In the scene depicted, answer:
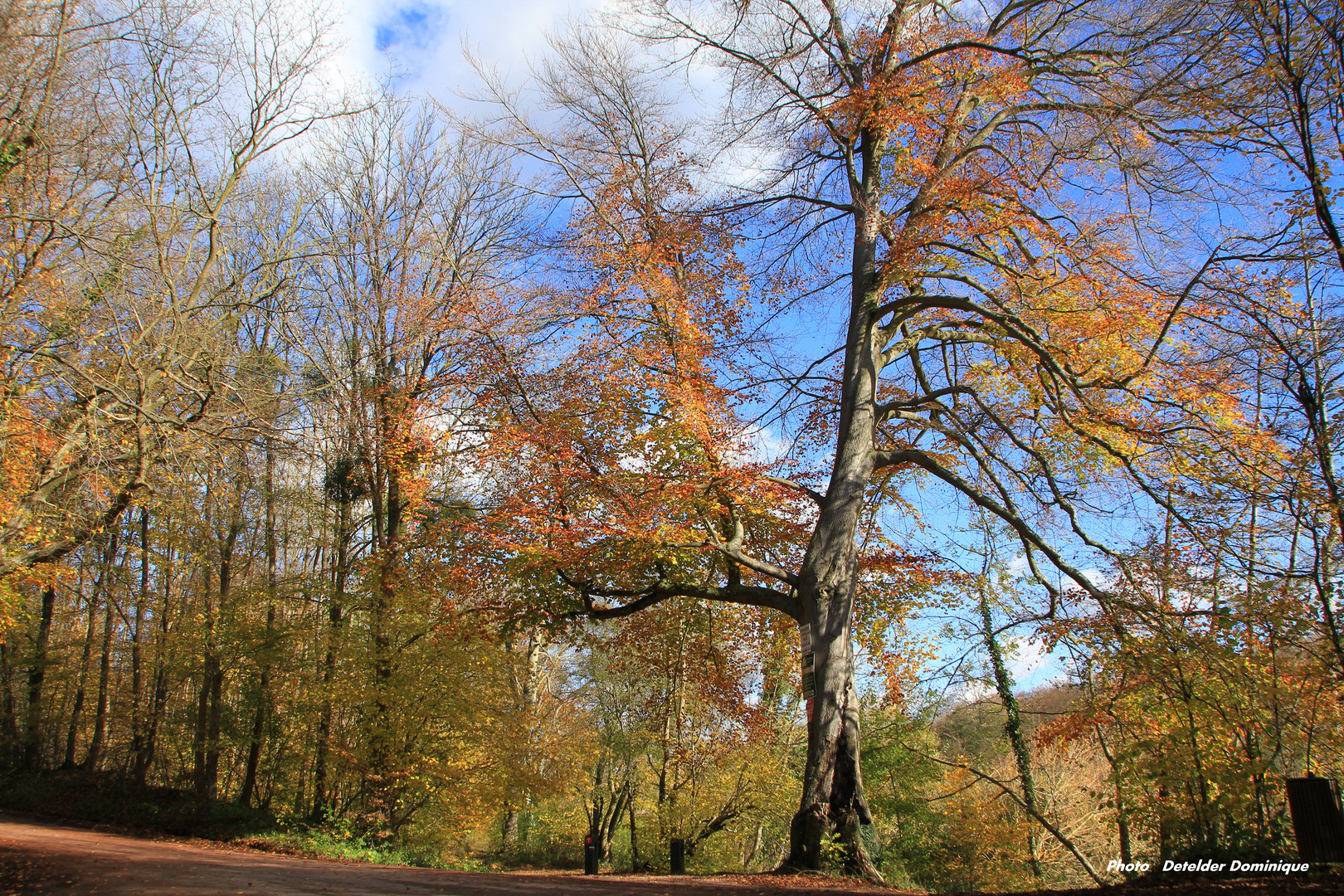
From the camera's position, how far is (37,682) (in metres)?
22.2

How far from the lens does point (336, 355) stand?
1619 cm

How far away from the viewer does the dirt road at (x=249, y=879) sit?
6.32m

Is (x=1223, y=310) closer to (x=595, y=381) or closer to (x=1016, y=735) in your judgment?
(x=595, y=381)

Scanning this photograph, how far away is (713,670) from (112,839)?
36.1ft

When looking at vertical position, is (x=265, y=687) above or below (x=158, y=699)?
above

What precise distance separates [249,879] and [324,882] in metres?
0.81

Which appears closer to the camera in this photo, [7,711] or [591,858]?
[591,858]

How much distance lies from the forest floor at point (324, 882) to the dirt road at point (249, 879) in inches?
0.4

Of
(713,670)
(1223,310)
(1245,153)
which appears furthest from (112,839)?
(1245,153)

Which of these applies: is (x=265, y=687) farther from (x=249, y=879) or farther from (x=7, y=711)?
(x=7, y=711)

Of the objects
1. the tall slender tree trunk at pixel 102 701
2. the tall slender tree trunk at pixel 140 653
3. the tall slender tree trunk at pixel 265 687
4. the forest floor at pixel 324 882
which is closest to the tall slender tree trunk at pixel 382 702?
the forest floor at pixel 324 882

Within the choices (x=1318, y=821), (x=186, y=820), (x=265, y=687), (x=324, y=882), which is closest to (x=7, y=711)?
(x=186, y=820)

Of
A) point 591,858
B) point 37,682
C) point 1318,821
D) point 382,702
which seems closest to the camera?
point 1318,821

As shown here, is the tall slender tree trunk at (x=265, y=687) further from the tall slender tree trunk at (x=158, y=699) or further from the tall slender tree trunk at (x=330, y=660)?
the tall slender tree trunk at (x=158, y=699)
